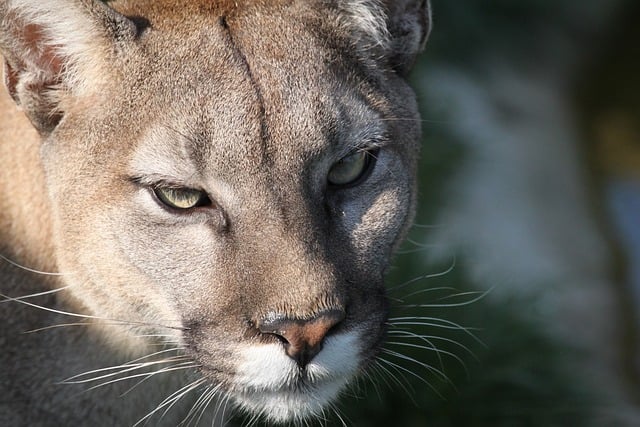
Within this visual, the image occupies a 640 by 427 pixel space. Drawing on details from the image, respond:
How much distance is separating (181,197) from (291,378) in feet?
2.47

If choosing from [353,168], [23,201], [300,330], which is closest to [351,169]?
[353,168]

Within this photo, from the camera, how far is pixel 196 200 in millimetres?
3959

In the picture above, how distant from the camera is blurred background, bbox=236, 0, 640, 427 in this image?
21.5 feet

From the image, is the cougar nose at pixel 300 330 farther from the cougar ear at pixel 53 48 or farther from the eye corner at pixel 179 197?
the cougar ear at pixel 53 48

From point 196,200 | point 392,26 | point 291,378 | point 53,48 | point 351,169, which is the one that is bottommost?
point 291,378

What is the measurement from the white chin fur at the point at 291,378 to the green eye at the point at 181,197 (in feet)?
1.83

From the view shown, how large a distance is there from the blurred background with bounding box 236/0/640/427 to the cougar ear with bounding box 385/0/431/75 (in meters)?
0.96

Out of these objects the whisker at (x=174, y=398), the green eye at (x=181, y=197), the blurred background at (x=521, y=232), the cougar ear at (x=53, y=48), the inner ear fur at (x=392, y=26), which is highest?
the cougar ear at (x=53, y=48)

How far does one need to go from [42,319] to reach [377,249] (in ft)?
4.51

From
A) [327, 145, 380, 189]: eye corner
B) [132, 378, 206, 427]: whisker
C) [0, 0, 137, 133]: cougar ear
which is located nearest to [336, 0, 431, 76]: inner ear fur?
[327, 145, 380, 189]: eye corner

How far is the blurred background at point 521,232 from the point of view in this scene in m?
6.55

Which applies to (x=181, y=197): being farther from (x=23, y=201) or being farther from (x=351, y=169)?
(x=23, y=201)

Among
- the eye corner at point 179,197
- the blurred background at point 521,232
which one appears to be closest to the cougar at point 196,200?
the eye corner at point 179,197

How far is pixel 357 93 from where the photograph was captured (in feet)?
14.0
